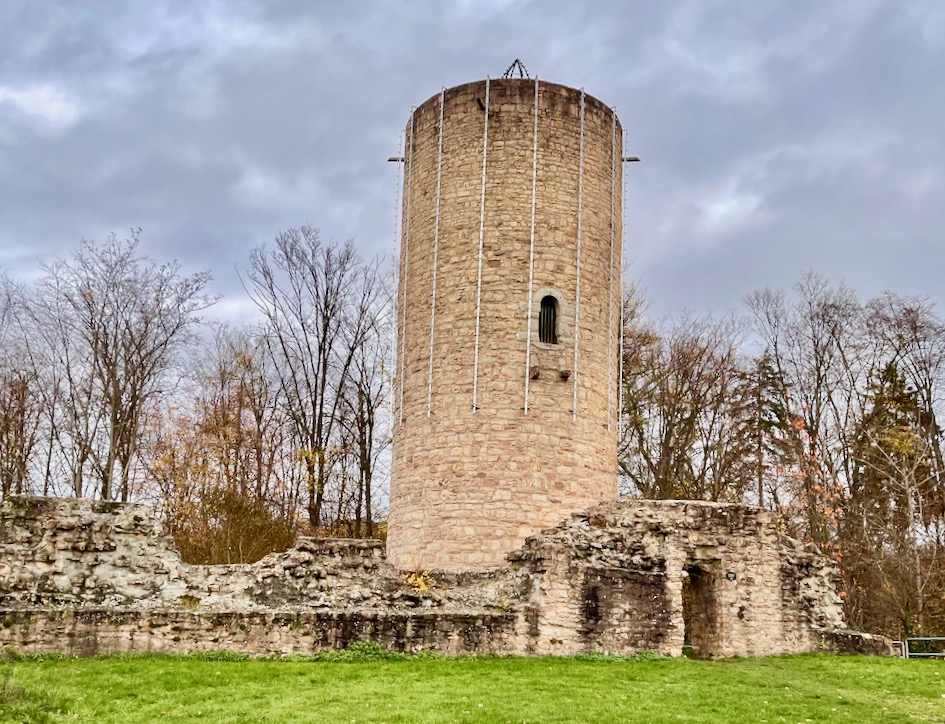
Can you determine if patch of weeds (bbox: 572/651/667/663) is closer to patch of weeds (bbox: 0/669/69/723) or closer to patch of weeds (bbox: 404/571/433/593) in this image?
patch of weeds (bbox: 404/571/433/593)

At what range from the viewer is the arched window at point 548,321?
18031 millimetres

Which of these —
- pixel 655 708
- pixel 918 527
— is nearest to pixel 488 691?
pixel 655 708

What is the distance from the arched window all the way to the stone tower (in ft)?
0.10

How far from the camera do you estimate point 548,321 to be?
18.1m

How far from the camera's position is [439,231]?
731 inches

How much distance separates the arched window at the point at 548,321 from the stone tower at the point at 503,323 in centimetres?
Answer: 3

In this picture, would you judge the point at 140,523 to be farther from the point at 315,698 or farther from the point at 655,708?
the point at 655,708

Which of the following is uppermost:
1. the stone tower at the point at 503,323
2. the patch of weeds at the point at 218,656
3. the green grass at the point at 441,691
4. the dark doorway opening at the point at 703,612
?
the stone tower at the point at 503,323

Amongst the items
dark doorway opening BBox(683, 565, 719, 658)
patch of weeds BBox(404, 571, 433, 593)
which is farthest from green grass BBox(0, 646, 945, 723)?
dark doorway opening BBox(683, 565, 719, 658)

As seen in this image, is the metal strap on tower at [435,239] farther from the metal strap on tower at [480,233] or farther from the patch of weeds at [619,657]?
the patch of weeds at [619,657]

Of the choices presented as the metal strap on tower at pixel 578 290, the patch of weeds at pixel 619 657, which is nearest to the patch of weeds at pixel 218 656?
the patch of weeds at pixel 619 657

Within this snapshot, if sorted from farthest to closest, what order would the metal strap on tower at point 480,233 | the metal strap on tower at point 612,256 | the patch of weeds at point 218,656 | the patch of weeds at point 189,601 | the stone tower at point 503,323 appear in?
1. the metal strap on tower at point 612,256
2. the metal strap on tower at point 480,233
3. the stone tower at point 503,323
4. the patch of weeds at point 189,601
5. the patch of weeds at point 218,656

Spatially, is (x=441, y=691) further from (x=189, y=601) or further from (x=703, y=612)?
(x=703, y=612)

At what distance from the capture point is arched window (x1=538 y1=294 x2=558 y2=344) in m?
18.0
